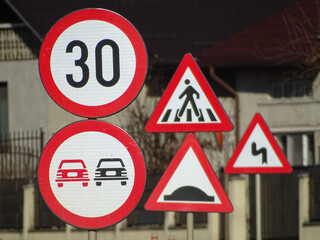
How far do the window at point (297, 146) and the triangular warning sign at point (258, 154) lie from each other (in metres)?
13.7

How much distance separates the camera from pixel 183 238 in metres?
17.0

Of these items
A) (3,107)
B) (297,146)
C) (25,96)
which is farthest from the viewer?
(3,107)

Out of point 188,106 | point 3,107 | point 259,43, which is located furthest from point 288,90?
point 188,106

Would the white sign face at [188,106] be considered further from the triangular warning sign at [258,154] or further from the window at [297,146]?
the window at [297,146]

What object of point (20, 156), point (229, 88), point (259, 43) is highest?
point (259, 43)

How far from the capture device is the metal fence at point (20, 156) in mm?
20641

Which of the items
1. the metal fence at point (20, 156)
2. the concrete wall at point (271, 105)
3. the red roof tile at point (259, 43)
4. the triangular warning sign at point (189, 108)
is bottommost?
the metal fence at point (20, 156)

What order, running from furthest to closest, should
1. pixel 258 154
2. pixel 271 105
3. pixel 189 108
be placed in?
pixel 271 105 → pixel 258 154 → pixel 189 108

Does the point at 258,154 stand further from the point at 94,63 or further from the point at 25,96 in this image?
the point at 25,96

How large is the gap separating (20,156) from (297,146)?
7513 mm

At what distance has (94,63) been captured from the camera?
4.01 m

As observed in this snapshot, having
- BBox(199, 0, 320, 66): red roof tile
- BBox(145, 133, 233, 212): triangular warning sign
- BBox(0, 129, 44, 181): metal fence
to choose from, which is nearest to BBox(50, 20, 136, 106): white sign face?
BBox(145, 133, 233, 212): triangular warning sign

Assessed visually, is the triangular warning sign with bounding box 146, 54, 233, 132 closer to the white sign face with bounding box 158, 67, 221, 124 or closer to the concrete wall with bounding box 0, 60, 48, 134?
the white sign face with bounding box 158, 67, 221, 124

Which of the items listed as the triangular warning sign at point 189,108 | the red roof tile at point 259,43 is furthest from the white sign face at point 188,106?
the red roof tile at point 259,43
